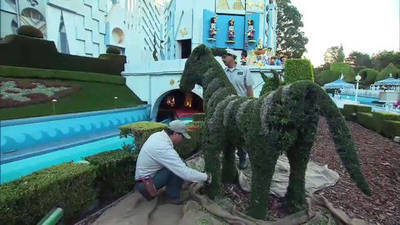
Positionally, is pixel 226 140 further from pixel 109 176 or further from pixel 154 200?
pixel 109 176

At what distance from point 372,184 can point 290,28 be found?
36229 mm

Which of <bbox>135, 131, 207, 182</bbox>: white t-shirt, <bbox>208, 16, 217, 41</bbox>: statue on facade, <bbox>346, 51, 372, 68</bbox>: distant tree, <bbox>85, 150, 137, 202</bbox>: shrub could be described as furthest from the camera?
<bbox>346, 51, 372, 68</bbox>: distant tree

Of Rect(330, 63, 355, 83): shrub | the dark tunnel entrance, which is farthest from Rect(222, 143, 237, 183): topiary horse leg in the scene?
Rect(330, 63, 355, 83): shrub

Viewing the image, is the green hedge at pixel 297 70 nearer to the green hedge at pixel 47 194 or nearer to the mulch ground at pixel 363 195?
the mulch ground at pixel 363 195

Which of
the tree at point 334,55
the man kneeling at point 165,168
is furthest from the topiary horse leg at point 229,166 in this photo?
the tree at point 334,55

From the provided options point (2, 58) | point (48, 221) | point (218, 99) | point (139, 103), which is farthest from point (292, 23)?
point (48, 221)

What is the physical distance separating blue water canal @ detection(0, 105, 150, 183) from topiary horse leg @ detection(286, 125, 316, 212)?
585 centimetres

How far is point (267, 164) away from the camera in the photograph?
10.6ft

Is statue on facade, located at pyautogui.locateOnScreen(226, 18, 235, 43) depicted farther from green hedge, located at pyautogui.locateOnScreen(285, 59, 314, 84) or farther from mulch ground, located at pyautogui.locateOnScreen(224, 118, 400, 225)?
mulch ground, located at pyautogui.locateOnScreen(224, 118, 400, 225)

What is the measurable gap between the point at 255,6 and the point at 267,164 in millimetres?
22815

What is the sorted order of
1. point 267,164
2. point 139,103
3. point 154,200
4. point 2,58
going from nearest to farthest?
point 267,164 → point 154,200 → point 2,58 → point 139,103

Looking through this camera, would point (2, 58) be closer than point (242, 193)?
No

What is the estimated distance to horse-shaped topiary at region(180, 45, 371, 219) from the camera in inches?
118

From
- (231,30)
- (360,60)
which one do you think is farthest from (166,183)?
(360,60)
